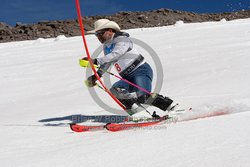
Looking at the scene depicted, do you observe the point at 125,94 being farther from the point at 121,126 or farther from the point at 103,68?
the point at 121,126

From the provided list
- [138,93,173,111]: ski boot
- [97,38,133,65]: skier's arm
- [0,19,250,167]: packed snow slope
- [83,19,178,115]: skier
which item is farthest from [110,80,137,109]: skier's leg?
[0,19,250,167]: packed snow slope

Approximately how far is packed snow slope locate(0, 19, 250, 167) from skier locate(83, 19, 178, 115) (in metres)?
0.66

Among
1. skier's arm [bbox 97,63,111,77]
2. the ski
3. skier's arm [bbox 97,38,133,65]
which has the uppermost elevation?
skier's arm [bbox 97,38,133,65]

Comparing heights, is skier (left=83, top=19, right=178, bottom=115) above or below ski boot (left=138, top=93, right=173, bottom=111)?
above

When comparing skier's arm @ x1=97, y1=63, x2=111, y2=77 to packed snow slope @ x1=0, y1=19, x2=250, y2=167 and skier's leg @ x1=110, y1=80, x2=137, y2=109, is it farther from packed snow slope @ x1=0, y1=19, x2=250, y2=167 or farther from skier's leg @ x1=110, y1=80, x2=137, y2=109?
packed snow slope @ x1=0, y1=19, x2=250, y2=167

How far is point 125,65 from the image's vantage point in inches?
215

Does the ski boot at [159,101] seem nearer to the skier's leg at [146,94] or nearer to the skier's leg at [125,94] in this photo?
the skier's leg at [146,94]

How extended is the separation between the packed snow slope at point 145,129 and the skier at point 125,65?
2.16ft

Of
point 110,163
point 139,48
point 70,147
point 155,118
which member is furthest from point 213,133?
point 139,48

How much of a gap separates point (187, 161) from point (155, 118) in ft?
7.69

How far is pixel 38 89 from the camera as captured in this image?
10.4m

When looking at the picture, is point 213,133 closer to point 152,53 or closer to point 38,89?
point 38,89

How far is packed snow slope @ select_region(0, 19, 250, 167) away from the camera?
3236mm

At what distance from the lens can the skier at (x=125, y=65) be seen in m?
5.32
